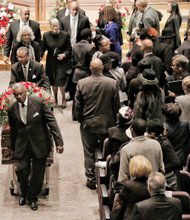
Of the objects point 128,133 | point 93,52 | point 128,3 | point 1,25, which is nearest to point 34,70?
point 93,52

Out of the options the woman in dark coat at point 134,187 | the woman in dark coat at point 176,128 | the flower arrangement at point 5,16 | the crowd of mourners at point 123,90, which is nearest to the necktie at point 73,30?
the crowd of mourners at point 123,90

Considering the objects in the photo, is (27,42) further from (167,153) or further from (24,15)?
(167,153)

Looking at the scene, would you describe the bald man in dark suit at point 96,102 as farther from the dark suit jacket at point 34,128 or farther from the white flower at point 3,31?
the white flower at point 3,31

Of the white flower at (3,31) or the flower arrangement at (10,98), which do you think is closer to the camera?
the flower arrangement at (10,98)

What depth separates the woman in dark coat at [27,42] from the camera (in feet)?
37.2

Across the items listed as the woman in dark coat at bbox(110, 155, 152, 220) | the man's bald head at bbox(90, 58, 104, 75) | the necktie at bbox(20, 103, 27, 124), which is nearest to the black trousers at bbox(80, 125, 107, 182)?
the man's bald head at bbox(90, 58, 104, 75)

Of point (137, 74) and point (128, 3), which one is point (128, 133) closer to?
point (137, 74)

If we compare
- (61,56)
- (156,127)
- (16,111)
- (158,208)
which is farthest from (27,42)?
(158,208)

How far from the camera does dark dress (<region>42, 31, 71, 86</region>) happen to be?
12.4m

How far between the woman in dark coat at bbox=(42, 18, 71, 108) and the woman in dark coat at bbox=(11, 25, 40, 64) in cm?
31

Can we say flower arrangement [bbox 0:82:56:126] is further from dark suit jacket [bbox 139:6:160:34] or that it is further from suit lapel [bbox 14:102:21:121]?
dark suit jacket [bbox 139:6:160:34]

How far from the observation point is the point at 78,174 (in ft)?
33.5

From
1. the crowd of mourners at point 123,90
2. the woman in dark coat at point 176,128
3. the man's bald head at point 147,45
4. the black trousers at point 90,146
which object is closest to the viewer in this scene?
the crowd of mourners at point 123,90

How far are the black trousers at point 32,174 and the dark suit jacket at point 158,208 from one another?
2.58 metres
